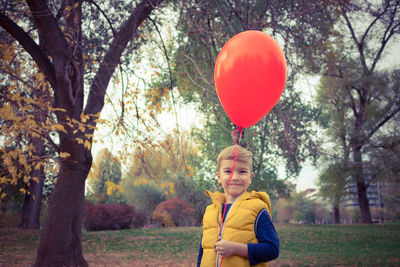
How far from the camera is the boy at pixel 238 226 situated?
1741mm

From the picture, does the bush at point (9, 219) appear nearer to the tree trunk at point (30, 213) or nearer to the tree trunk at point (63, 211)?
the tree trunk at point (30, 213)

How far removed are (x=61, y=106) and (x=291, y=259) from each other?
20.8ft

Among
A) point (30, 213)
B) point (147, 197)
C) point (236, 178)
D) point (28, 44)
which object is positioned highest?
point (28, 44)

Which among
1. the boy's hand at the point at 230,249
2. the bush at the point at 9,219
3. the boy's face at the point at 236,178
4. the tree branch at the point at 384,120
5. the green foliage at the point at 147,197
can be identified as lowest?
the bush at the point at 9,219

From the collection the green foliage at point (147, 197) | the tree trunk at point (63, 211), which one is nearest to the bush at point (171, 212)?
the green foliage at point (147, 197)

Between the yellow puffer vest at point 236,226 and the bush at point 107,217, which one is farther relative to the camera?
the bush at point 107,217

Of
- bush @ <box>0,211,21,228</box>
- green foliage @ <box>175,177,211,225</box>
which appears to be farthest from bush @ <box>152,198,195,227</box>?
bush @ <box>0,211,21,228</box>

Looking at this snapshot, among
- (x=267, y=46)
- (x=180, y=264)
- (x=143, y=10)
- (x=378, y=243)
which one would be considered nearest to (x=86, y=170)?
(x=143, y=10)

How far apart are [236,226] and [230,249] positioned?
0.14m

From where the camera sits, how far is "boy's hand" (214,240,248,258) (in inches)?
67.8

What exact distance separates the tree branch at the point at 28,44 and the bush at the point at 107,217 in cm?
1132

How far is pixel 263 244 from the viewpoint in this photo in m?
1.75

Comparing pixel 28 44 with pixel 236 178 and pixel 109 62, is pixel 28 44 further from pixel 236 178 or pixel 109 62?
pixel 236 178

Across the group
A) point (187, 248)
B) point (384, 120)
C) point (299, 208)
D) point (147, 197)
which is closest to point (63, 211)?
point (187, 248)
